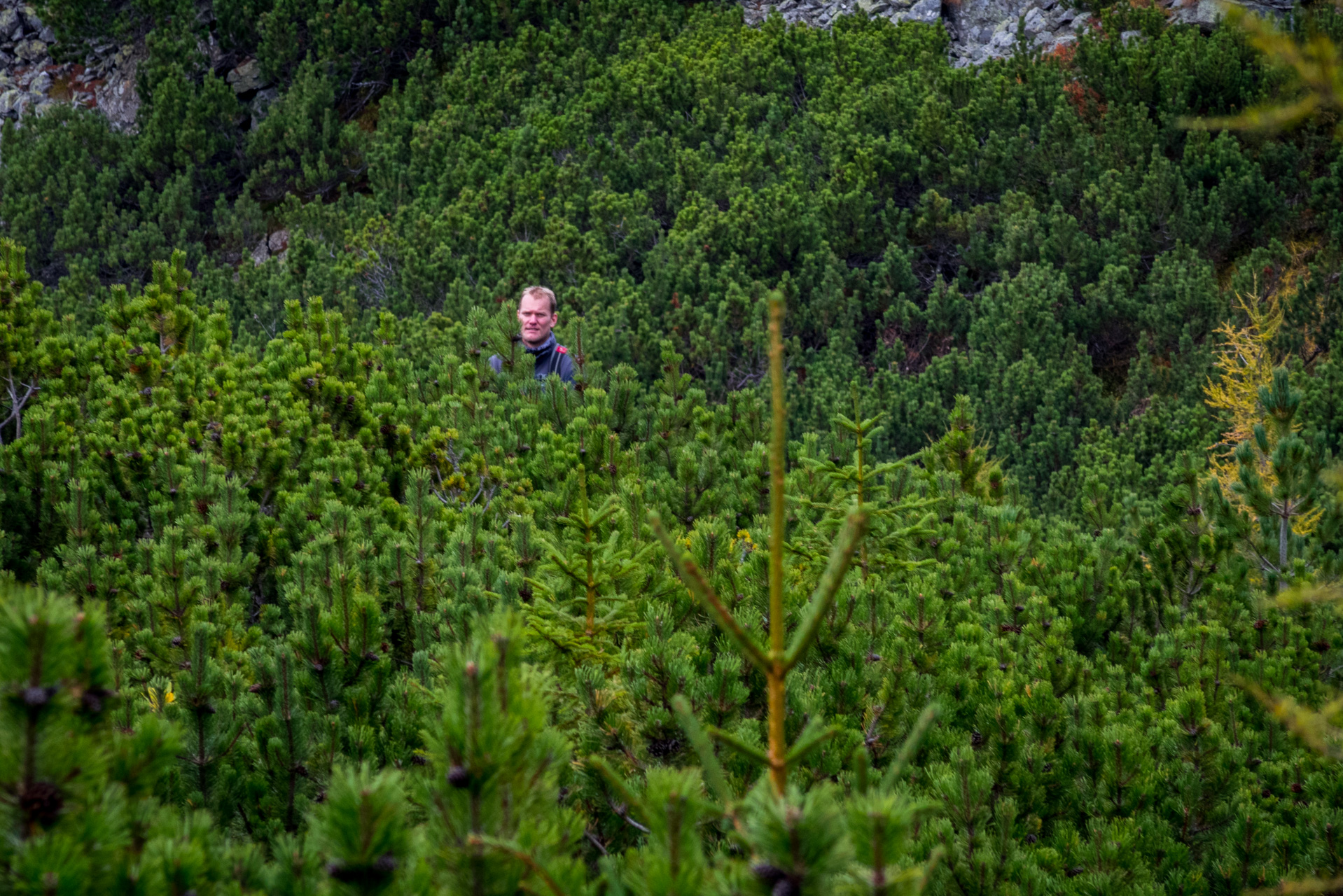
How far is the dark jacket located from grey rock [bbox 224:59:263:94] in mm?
12989

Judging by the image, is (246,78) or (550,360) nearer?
(550,360)

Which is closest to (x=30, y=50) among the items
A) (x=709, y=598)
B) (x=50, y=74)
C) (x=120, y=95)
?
(x=50, y=74)

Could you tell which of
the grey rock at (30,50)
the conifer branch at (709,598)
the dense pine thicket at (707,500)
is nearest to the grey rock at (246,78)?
the dense pine thicket at (707,500)

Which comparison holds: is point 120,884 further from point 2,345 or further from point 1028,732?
point 2,345

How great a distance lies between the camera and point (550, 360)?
6250mm

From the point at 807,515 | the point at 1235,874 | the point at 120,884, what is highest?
the point at 120,884

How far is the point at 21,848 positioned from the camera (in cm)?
97

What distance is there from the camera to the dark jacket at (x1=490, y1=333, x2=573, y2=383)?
19.4 feet

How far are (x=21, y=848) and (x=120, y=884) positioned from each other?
12cm

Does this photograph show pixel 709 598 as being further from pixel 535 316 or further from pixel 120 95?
pixel 120 95

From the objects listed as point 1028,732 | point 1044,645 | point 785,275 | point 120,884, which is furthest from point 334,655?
point 785,275

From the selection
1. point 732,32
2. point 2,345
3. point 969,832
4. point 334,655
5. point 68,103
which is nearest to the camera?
point 969,832

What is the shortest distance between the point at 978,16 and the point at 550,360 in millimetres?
11647

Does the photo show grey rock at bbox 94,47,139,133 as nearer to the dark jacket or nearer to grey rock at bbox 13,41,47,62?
grey rock at bbox 13,41,47,62
